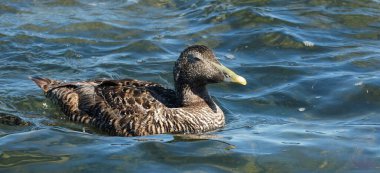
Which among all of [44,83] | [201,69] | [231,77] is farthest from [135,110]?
[44,83]

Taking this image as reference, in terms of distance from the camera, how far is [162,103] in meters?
9.23

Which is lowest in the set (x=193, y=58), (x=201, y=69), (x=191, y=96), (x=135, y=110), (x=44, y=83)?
(x=135, y=110)

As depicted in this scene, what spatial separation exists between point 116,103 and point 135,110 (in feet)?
1.08

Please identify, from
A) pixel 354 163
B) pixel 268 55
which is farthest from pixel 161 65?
pixel 354 163

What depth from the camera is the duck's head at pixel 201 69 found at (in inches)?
351

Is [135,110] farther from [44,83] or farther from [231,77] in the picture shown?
[44,83]

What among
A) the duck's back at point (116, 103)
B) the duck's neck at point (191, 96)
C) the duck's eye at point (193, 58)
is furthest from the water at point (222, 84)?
the duck's eye at point (193, 58)

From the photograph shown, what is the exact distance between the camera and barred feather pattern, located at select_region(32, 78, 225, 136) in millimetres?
8984

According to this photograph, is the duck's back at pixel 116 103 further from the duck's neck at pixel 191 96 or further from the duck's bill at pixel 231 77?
the duck's bill at pixel 231 77

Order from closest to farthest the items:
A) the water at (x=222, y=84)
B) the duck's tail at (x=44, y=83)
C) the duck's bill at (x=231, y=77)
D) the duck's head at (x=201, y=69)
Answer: the water at (x=222, y=84) < the duck's bill at (x=231, y=77) < the duck's head at (x=201, y=69) < the duck's tail at (x=44, y=83)

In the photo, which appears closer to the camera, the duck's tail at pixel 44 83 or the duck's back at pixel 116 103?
the duck's back at pixel 116 103

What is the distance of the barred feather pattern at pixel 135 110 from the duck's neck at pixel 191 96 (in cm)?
5

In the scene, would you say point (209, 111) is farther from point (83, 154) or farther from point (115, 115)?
point (83, 154)

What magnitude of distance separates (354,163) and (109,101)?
3445mm
